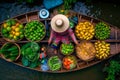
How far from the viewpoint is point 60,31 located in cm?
750

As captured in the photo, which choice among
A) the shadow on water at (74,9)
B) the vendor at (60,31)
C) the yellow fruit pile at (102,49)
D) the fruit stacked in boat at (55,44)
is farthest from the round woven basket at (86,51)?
the shadow on water at (74,9)

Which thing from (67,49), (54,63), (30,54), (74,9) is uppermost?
(74,9)

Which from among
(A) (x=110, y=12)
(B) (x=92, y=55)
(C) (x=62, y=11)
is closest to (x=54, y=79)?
(B) (x=92, y=55)

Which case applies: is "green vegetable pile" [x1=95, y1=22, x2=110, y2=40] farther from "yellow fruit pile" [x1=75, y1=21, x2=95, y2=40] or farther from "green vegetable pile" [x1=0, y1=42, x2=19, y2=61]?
"green vegetable pile" [x1=0, y1=42, x2=19, y2=61]

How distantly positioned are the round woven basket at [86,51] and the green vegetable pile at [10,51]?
1.70 m

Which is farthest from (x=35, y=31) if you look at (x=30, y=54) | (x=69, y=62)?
(x=69, y=62)

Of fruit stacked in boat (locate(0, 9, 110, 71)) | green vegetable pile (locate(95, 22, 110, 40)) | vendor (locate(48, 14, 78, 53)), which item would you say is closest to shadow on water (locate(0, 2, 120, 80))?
fruit stacked in boat (locate(0, 9, 110, 71))

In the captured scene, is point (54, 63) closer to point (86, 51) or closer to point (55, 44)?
point (55, 44)

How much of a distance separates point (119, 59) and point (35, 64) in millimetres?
2389

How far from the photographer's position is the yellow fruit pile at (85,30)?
8102 mm

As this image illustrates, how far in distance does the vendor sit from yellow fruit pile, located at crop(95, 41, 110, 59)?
0.62m

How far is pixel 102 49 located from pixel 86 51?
1.43 ft

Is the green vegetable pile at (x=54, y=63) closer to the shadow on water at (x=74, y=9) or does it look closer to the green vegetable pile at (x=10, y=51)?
the shadow on water at (x=74, y=9)

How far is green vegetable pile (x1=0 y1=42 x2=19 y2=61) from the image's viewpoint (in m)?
8.30
